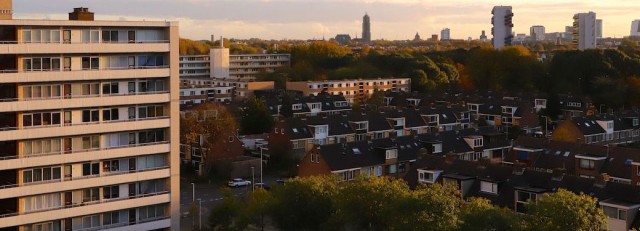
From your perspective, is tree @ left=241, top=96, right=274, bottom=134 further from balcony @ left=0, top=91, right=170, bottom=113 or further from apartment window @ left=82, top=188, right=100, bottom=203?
apartment window @ left=82, top=188, right=100, bottom=203

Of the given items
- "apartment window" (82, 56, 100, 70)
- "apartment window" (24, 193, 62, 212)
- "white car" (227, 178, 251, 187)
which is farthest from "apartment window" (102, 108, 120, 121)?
"white car" (227, 178, 251, 187)

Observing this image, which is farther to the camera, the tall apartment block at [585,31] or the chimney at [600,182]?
the tall apartment block at [585,31]

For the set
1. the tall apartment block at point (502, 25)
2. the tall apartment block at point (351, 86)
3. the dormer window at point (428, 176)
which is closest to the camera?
the dormer window at point (428, 176)

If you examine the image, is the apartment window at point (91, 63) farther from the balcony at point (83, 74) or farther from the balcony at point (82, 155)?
the balcony at point (82, 155)

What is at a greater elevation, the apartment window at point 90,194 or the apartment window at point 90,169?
the apartment window at point 90,169

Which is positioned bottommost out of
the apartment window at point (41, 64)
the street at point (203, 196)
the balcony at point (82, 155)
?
the street at point (203, 196)

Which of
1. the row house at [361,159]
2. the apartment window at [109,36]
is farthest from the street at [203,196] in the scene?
the apartment window at [109,36]

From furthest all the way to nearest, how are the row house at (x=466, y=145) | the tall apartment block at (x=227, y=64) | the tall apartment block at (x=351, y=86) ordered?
the tall apartment block at (x=227, y=64) < the tall apartment block at (x=351, y=86) < the row house at (x=466, y=145)
